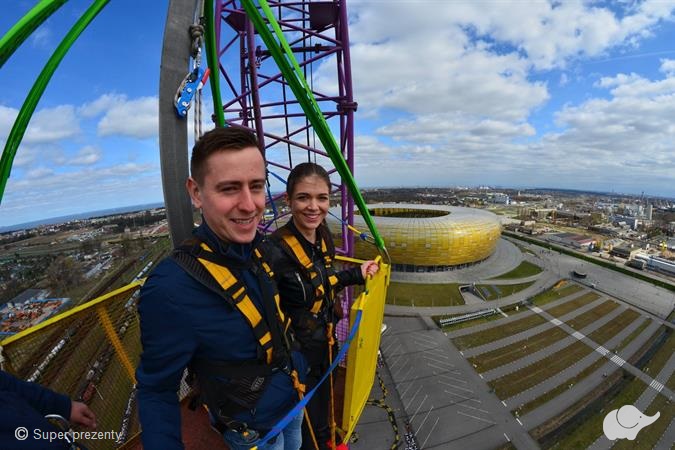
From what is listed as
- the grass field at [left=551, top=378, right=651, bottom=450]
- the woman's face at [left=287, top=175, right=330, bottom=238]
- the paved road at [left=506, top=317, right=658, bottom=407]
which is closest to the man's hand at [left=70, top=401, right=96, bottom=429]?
the woman's face at [left=287, top=175, right=330, bottom=238]

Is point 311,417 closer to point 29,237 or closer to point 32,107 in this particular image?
point 32,107

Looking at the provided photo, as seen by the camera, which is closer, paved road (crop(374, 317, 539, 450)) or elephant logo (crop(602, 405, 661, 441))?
paved road (crop(374, 317, 539, 450))

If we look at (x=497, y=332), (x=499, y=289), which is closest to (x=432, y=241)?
(x=499, y=289)

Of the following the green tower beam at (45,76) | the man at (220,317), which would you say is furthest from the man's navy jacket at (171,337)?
the green tower beam at (45,76)

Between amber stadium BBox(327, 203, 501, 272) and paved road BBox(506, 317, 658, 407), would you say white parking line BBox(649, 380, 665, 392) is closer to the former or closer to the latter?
paved road BBox(506, 317, 658, 407)

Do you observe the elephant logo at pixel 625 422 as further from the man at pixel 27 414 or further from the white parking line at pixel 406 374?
the man at pixel 27 414

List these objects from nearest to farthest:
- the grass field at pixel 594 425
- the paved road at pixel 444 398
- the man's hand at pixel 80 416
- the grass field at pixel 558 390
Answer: the man's hand at pixel 80 416, the grass field at pixel 594 425, the paved road at pixel 444 398, the grass field at pixel 558 390

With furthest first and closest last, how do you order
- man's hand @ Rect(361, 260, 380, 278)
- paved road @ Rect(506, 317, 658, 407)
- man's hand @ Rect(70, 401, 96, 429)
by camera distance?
paved road @ Rect(506, 317, 658, 407)
man's hand @ Rect(361, 260, 380, 278)
man's hand @ Rect(70, 401, 96, 429)

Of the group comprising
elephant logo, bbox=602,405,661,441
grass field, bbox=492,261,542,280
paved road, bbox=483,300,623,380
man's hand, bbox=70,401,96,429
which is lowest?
elephant logo, bbox=602,405,661,441
